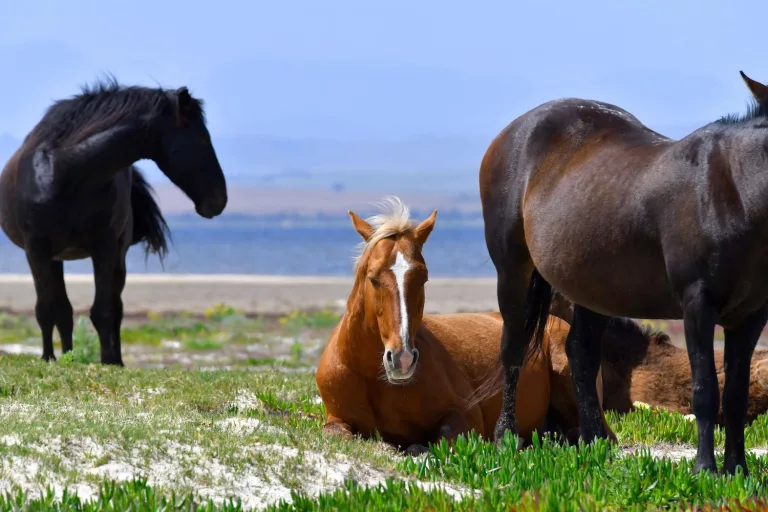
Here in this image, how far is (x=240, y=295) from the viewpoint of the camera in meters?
34.2

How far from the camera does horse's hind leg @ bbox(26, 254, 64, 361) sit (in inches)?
419

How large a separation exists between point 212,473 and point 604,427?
3015 mm

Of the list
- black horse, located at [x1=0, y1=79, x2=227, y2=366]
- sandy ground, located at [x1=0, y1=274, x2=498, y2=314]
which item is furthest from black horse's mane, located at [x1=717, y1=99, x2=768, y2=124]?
sandy ground, located at [x1=0, y1=274, x2=498, y2=314]

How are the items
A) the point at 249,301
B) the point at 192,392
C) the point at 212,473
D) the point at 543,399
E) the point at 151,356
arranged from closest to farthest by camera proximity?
the point at 212,473
the point at 543,399
the point at 192,392
the point at 151,356
the point at 249,301

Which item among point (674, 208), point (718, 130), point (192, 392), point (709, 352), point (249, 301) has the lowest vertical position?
point (249, 301)

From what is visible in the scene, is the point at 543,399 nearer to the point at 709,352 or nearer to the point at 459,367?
the point at 459,367

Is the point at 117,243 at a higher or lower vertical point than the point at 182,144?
lower

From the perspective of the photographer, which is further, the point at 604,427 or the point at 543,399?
the point at 543,399

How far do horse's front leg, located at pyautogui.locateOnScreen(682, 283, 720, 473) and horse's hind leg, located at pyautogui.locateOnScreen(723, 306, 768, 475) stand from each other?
380 mm

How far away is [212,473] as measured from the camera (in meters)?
5.68

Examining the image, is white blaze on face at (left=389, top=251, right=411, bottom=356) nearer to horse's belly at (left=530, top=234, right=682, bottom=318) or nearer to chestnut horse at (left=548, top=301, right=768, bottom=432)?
horse's belly at (left=530, top=234, right=682, bottom=318)

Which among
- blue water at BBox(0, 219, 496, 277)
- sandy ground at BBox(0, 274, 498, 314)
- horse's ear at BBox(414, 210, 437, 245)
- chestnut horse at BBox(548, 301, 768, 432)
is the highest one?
horse's ear at BBox(414, 210, 437, 245)

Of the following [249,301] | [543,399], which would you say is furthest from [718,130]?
[249,301]

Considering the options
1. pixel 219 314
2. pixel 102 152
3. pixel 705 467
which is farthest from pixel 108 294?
pixel 219 314
